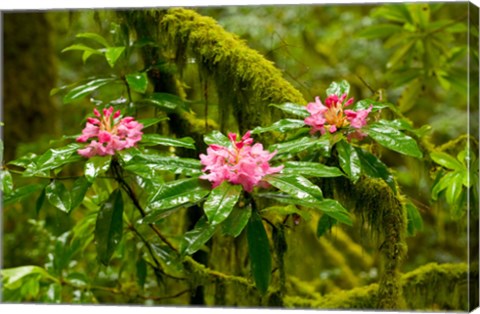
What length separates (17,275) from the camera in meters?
2.23

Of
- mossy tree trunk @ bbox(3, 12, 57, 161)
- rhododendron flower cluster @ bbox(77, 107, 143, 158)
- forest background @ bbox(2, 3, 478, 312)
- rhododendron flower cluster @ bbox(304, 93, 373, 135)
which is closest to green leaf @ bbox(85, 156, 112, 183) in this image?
rhododendron flower cluster @ bbox(77, 107, 143, 158)

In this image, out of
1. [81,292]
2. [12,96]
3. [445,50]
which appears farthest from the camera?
[12,96]

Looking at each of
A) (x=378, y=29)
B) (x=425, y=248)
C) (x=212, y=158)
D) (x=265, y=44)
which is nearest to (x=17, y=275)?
(x=212, y=158)

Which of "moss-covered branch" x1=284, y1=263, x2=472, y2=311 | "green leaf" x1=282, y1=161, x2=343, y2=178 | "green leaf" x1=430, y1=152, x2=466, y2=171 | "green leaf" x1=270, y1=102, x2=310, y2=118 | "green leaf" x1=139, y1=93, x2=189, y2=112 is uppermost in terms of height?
"green leaf" x1=139, y1=93, x2=189, y2=112

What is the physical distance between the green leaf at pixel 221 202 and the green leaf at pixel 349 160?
0.29 meters

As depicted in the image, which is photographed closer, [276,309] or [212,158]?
[212,158]

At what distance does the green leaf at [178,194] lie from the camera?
60.1 inches

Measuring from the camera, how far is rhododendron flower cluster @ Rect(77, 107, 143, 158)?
176 cm

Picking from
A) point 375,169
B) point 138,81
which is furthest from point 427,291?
point 138,81

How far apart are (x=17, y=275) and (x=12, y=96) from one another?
1.21 meters

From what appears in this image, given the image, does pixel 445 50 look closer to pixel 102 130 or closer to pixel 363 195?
pixel 363 195

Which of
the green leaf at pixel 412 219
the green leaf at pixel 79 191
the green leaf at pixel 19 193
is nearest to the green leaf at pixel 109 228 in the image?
the green leaf at pixel 79 191

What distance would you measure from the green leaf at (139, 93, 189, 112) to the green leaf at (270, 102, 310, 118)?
1.08ft

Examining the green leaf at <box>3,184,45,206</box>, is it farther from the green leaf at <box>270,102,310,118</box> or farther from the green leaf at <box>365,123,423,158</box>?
the green leaf at <box>365,123,423,158</box>
